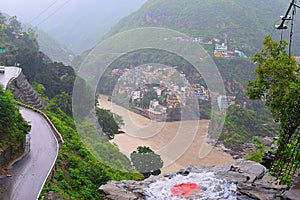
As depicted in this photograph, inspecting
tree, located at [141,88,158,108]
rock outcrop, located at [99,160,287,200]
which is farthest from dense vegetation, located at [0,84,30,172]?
rock outcrop, located at [99,160,287,200]

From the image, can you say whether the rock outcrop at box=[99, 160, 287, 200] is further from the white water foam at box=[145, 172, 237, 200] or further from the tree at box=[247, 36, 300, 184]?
the tree at box=[247, 36, 300, 184]

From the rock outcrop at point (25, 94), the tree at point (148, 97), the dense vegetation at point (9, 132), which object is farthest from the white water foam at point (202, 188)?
the rock outcrop at point (25, 94)

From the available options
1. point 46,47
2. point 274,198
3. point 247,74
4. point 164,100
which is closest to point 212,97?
point 164,100

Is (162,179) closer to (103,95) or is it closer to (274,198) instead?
(274,198)

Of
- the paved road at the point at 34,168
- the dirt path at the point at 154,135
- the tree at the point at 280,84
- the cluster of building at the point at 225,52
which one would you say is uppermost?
the cluster of building at the point at 225,52

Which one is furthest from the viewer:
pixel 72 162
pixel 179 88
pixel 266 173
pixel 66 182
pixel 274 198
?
pixel 179 88

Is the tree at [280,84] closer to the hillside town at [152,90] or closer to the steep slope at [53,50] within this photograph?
the hillside town at [152,90]
